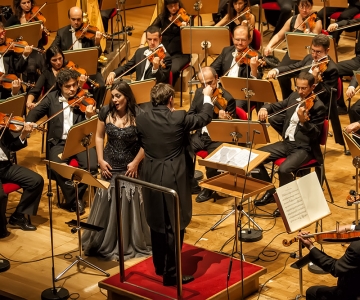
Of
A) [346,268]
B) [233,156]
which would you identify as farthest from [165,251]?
[346,268]

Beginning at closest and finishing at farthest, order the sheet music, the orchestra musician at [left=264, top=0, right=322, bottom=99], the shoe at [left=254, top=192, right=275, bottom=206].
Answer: the sheet music
the shoe at [left=254, top=192, right=275, bottom=206]
the orchestra musician at [left=264, top=0, right=322, bottom=99]

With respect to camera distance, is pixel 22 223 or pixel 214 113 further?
pixel 214 113

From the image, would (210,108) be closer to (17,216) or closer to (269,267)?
(269,267)

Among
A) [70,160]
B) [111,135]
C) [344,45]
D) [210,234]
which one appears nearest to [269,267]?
[210,234]

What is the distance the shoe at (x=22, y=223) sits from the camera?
6.52 metres

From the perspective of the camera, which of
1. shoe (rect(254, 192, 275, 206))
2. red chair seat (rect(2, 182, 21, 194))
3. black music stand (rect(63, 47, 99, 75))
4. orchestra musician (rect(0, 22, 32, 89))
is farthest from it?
orchestra musician (rect(0, 22, 32, 89))

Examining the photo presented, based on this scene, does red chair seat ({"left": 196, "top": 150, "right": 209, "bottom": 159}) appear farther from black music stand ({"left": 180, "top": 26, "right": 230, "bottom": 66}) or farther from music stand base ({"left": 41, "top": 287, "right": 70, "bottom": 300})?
music stand base ({"left": 41, "top": 287, "right": 70, "bottom": 300})

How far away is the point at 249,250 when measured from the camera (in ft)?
20.0

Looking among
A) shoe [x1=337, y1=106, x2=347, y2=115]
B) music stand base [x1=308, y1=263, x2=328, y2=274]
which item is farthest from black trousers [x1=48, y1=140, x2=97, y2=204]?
shoe [x1=337, y1=106, x2=347, y2=115]

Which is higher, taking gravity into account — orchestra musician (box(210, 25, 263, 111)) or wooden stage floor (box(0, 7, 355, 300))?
orchestra musician (box(210, 25, 263, 111))

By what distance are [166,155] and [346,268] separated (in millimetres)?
1297

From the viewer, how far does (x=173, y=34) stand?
842cm

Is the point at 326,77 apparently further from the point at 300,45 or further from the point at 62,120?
the point at 62,120

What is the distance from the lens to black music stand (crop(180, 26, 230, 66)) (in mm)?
7797
